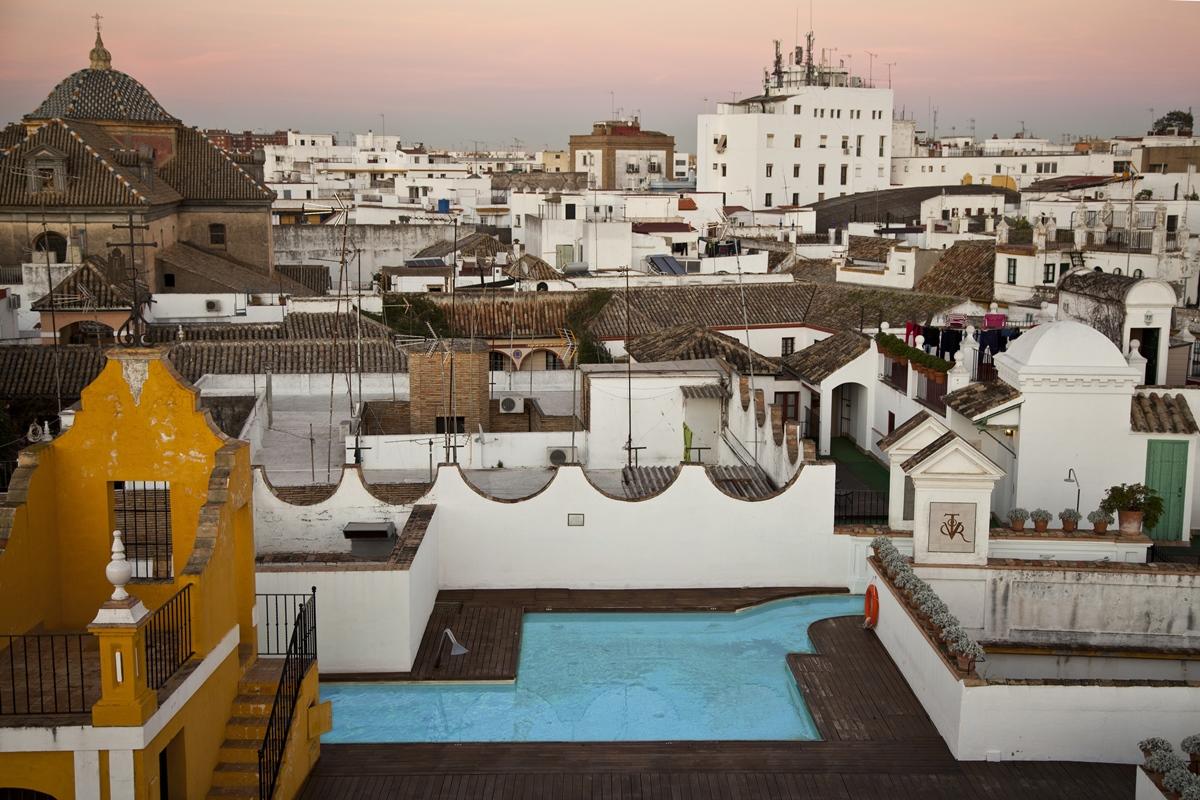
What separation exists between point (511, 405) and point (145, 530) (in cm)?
817

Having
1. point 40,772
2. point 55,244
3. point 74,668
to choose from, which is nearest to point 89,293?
point 55,244

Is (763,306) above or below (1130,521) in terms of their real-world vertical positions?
above

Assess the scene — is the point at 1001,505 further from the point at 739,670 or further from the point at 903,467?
the point at 739,670

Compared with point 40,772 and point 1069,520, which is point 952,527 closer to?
point 1069,520

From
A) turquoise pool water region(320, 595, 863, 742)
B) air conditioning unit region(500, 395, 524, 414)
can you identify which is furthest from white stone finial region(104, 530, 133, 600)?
air conditioning unit region(500, 395, 524, 414)

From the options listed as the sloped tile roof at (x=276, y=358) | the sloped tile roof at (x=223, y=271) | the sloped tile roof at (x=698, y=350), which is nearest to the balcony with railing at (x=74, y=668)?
the sloped tile roof at (x=276, y=358)

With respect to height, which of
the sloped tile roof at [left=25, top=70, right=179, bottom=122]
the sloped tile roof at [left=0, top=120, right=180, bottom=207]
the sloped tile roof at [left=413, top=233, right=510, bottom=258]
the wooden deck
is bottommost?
the wooden deck

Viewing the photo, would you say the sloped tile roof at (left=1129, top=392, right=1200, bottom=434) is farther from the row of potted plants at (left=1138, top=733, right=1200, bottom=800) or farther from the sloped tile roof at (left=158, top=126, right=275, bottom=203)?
the sloped tile roof at (left=158, top=126, right=275, bottom=203)

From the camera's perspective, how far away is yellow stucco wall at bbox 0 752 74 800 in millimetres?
6777

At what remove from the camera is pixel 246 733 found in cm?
809

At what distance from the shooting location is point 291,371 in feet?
61.1

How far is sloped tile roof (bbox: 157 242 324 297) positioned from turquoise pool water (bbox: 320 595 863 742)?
1921cm

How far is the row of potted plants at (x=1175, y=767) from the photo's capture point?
711cm

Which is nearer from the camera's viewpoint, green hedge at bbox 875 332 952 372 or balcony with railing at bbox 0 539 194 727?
balcony with railing at bbox 0 539 194 727
